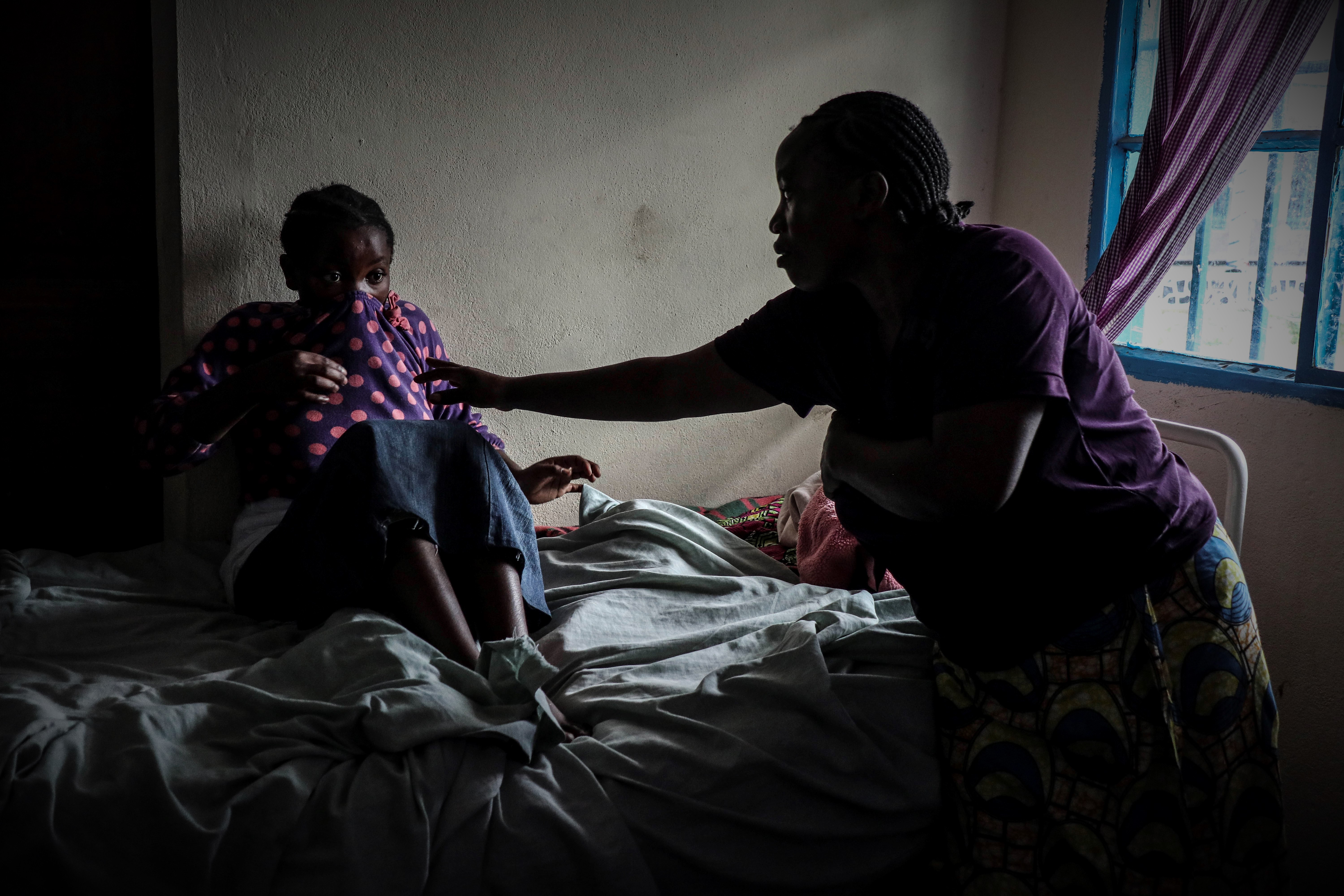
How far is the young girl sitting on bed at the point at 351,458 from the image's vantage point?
5.36 feet

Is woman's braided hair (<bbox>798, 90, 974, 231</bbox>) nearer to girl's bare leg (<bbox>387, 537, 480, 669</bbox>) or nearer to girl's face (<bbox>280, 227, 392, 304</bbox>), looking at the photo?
girl's bare leg (<bbox>387, 537, 480, 669</bbox>)

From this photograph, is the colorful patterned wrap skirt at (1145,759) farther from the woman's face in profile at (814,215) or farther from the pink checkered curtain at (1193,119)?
the pink checkered curtain at (1193,119)

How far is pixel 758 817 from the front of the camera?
1.31 metres

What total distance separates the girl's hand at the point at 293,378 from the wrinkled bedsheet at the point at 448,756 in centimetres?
42

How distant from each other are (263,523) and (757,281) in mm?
1578

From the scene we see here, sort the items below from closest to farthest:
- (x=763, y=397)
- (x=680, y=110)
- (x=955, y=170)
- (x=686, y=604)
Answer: (x=763, y=397) → (x=686, y=604) → (x=680, y=110) → (x=955, y=170)

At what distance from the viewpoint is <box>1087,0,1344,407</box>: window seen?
229 centimetres

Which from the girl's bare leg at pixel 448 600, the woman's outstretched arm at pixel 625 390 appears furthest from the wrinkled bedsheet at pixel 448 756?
the woman's outstretched arm at pixel 625 390

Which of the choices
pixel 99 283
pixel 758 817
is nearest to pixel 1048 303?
pixel 758 817

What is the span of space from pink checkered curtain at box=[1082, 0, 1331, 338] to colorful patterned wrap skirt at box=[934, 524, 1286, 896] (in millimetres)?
1496

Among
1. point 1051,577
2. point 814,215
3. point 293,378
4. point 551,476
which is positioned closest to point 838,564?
point 551,476

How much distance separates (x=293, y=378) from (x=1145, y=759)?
1.49 m

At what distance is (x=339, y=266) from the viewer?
203cm

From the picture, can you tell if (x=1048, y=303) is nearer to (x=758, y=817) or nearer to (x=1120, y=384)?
(x=1120, y=384)
